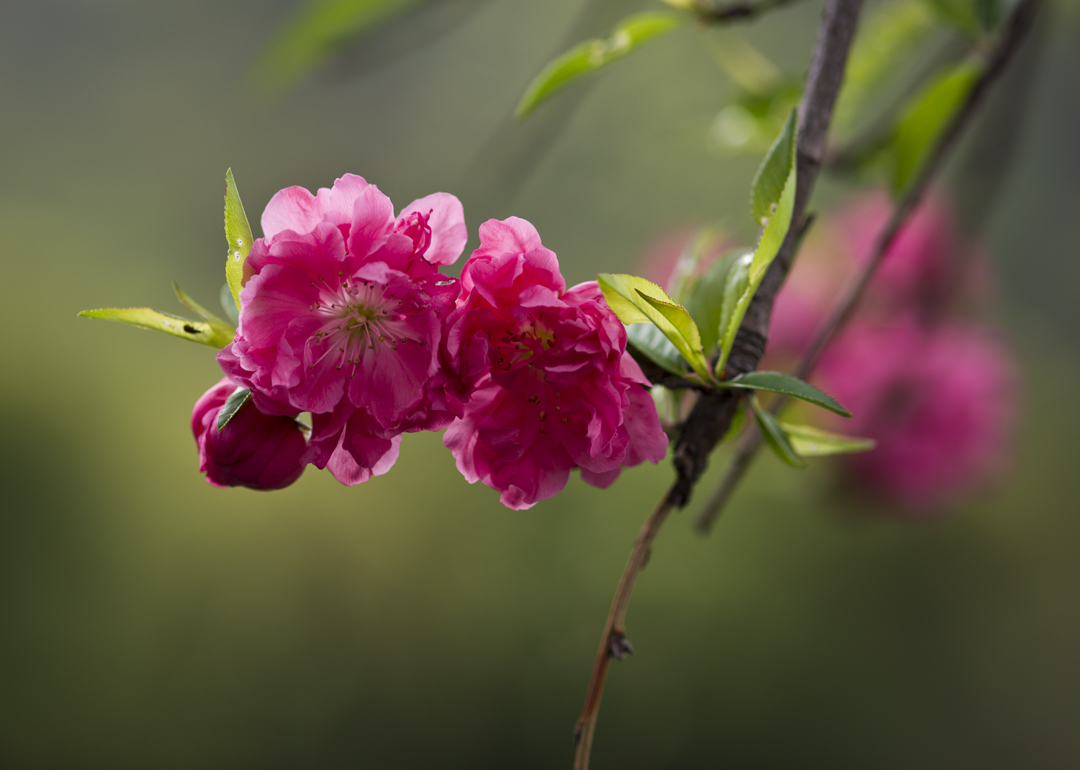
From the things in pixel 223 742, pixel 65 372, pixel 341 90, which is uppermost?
pixel 341 90

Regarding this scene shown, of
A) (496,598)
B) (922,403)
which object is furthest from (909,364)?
(496,598)

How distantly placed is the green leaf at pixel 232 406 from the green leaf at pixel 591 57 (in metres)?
0.16

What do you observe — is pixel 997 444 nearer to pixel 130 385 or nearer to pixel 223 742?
pixel 223 742

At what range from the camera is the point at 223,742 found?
3.78 ft

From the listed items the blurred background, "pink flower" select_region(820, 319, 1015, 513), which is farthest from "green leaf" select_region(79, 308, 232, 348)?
the blurred background

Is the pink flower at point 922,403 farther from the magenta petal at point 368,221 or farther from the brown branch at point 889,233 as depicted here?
the magenta petal at point 368,221

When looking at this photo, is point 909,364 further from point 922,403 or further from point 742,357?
point 742,357

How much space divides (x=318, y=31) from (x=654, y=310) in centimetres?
29

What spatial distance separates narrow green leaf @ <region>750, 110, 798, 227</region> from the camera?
0.69ft

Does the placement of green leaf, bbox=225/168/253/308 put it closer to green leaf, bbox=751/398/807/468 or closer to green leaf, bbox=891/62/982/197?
green leaf, bbox=751/398/807/468

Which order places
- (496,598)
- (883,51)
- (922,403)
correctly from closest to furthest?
(883,51)
(922,403)
(496,598)

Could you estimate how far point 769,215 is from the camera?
213 mm

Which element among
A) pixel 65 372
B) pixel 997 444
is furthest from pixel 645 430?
pixel 65 372

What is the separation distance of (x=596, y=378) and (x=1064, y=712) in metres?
1.46
